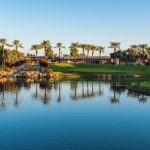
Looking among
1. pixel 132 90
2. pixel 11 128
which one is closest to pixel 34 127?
pixel 11 128

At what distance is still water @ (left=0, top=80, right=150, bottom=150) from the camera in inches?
1620

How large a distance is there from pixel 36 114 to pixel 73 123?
11336mm

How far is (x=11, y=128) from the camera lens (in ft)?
164

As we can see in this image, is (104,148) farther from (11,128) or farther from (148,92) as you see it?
(148,92)

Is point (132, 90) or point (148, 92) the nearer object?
point (148, 92)

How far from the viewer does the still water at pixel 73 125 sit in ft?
135

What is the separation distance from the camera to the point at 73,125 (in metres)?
52.2

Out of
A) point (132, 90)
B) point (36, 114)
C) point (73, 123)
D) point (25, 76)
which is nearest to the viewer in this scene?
point (73, 123)

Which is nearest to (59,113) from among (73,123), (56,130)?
(73,123)

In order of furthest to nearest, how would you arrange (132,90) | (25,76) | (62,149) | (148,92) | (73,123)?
(25,76) → (132,90) → (148,92) → (73,123) → (62,149)

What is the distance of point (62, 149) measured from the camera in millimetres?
38656

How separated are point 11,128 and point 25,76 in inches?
4965

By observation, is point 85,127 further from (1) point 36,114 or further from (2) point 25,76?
(2) point 25,76

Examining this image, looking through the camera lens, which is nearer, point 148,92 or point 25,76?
point 148,92
